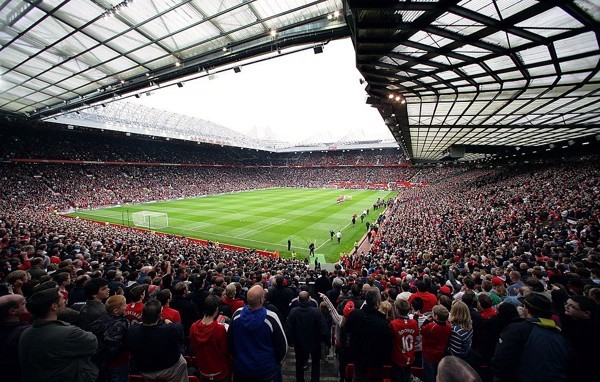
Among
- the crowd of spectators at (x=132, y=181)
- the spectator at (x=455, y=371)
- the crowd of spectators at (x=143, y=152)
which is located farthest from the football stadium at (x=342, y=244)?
the crowd of spectators at (x=143, y=152)

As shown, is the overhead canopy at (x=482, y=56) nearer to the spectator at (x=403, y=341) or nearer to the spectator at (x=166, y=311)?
the spectator at (x=403, y=341)

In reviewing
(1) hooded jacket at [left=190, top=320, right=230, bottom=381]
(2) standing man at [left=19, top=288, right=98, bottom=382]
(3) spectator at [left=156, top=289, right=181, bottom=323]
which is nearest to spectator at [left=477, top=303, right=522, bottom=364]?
(1) hooded jacket at [left=190, top=320, right=230, bottom=381]

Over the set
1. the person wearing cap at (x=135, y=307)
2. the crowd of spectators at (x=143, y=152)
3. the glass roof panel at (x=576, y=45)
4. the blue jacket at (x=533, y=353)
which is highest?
the crowd of spectators at (x=143, y=152)

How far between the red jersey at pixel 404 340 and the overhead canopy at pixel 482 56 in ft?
18.2

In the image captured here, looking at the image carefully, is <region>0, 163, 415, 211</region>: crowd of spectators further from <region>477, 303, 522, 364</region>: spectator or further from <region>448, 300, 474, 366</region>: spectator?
<region>477, 303, 522, 364</region>: spectator

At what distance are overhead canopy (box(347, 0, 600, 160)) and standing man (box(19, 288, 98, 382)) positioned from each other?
6.33 meters

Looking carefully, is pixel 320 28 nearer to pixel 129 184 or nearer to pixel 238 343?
pixel 238 343

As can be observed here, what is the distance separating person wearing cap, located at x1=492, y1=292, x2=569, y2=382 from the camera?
268 centimetres

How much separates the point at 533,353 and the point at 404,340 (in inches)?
54.2

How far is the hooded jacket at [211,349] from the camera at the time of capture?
3186 mm

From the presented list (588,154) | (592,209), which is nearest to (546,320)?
(592,209)

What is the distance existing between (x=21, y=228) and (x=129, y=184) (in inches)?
1371

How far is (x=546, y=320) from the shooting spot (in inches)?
111

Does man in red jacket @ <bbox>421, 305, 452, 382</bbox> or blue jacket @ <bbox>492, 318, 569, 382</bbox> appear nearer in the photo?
blue jacket @ <bbox>492, 318, 569, 382</bbox>
